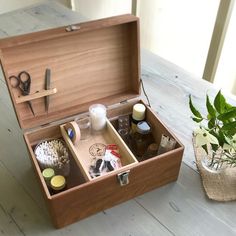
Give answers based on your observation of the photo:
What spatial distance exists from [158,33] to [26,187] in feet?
4.93

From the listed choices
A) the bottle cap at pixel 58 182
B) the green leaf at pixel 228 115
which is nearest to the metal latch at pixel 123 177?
the bottle cap at pixel 58 182

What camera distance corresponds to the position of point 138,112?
0.81 meters

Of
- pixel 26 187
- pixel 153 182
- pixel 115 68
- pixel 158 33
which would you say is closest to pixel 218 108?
pixel 153 182

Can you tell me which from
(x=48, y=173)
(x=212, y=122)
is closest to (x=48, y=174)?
(x=48, y=173)

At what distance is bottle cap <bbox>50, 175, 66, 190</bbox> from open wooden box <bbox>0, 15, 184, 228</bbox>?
0.07 feet

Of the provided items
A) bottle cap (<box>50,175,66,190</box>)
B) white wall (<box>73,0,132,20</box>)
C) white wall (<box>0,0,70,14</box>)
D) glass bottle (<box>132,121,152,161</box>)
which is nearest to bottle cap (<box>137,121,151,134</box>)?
glass bottle (<box>132,121,152,161</box>)

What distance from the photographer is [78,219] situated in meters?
0.68

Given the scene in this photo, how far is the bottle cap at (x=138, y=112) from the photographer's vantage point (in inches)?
Result: 32.1

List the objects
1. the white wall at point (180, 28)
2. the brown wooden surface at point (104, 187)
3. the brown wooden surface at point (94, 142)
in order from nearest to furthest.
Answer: the brown wooden surface at point (104, 187) → the brown wooden surface at point (94, 142) → the white wall at point (180, 28)

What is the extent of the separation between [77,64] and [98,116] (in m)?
0.15

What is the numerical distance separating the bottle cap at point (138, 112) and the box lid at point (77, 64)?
79 millimetres

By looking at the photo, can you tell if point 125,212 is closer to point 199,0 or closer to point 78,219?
point 78,219

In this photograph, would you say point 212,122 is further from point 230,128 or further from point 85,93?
point 85,93

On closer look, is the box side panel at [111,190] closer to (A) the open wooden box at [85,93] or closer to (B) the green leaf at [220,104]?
(A) the open wooden box at [85,93]
